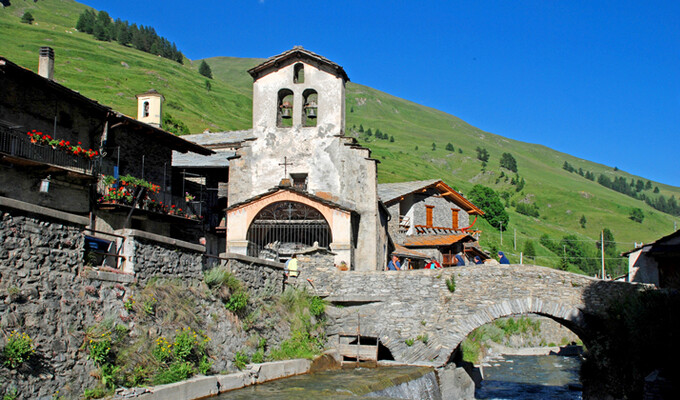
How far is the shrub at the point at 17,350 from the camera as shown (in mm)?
9906

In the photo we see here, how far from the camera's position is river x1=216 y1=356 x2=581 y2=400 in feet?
50.5

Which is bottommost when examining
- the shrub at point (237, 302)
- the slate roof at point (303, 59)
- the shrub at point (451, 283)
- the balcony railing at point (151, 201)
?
the shrub at point (237, 302)

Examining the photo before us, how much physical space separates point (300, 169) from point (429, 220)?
16094 millimetres

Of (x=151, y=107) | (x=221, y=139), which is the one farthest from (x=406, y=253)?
(x=151, y=107)

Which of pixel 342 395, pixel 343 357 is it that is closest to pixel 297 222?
pixel 343 357

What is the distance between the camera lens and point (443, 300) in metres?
21.6

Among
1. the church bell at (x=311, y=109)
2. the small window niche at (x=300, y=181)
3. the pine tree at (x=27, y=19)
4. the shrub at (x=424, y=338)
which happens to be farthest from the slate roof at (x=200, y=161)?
the pine tree at (x=27, y=19)

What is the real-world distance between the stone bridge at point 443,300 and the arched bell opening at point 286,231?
4.68 meters

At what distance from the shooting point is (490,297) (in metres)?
21.0

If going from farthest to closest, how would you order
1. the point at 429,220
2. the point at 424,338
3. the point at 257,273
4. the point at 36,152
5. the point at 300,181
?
1. the point at 429,220
2. the point at 300,181
3. the point at 424,338
4. the point at 36,152
5. the point at 257,273

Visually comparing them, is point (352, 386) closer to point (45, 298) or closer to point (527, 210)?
point (45, 298)

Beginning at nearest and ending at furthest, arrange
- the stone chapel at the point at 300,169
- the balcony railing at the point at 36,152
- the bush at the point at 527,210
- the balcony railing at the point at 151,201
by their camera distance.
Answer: the balcony railing at the point at 36,152
the balcony railing at the point at 151,201
the stone chapel at the point at 300,169
the bush at the point at 527,210

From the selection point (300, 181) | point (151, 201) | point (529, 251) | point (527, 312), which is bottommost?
point (527, 312)

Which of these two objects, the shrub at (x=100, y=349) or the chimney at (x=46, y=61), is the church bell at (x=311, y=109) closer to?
→ the chimney at (x=46, y=61)
